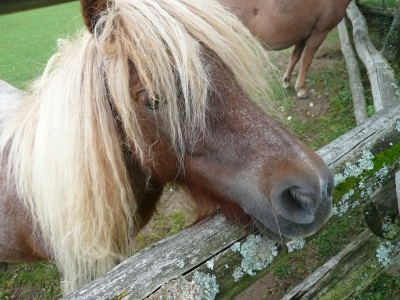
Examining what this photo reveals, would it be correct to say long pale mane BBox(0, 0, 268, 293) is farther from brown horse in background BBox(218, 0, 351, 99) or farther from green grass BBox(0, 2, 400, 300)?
brown horse in background BBox(218, 0, 351, 99)

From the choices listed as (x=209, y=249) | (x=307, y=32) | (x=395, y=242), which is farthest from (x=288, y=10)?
(x=209, y=249)

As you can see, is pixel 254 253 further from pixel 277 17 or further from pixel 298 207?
pixel 277 17

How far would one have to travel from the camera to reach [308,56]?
5559 mm

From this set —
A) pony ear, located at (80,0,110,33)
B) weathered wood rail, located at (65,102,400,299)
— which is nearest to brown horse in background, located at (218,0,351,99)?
pony ear, located at (80,0,110,33)

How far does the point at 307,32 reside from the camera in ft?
17.4

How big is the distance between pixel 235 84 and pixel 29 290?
10.7ft

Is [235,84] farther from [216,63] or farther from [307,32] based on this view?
[307,32]

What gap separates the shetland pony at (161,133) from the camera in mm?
1286

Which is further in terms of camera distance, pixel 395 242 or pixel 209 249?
pixel 395 242

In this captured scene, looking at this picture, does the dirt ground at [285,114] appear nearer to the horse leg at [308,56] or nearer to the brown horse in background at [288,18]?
the horse leg at [308,56]

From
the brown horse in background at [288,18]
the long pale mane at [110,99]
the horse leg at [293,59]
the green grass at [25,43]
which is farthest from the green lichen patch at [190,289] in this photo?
the green grass at [25,43]

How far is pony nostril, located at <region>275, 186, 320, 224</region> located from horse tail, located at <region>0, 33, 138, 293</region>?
769 mm

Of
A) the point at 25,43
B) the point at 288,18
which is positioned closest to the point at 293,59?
the point at 288,18

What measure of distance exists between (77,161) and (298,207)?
98cm
